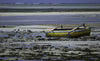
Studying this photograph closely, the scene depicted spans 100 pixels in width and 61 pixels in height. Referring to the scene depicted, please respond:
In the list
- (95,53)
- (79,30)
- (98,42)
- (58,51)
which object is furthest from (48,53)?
(79,30)

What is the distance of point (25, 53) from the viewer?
18.4 m

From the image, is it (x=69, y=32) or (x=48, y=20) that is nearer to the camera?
(x=69, y=32)

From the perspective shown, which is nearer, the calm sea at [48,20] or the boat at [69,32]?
the boat at [69,32]

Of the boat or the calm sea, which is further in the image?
the calm sea

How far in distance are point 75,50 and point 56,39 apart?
20.2 feet

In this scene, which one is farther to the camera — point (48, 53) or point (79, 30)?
point (79, 30)

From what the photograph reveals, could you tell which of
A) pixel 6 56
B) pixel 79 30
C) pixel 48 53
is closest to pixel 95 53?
pixel 48 53

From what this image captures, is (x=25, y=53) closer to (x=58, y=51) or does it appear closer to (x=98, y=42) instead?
(x=58, y=51)

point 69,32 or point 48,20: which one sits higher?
point 48,20

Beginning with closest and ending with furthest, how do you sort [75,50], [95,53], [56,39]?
[95,53] < [75,50] < [56,39]

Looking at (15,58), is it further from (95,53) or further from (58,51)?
(95,53)

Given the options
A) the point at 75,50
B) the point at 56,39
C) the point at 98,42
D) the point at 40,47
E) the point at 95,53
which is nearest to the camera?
the point at 95,53

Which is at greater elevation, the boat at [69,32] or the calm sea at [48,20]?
the calm sea at [48,20]

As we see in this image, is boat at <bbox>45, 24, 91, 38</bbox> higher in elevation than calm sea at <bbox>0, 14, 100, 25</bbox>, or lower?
lower
